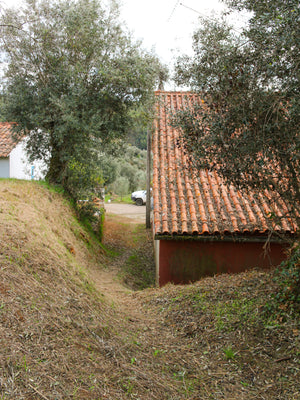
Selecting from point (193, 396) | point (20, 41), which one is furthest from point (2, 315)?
point (20, 41)

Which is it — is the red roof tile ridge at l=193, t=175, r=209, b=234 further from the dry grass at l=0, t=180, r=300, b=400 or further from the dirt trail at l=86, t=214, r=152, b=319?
the dirt trail at l=86, t=214, r=152, b=319

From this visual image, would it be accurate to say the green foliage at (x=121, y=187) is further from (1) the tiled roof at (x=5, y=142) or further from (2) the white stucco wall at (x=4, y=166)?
(2) the white stucco wall at (x=4, y=166)

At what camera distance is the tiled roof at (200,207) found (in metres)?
8.83

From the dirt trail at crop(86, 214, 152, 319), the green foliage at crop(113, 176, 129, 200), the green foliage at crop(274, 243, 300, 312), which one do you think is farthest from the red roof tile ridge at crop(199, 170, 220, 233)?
the green foliage at crop(113, 176, 129, 200)

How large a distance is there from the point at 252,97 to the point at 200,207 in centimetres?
472

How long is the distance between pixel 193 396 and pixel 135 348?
120 centimetres

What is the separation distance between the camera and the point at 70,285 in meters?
5.99

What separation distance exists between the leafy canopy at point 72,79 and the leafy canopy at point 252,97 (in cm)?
646

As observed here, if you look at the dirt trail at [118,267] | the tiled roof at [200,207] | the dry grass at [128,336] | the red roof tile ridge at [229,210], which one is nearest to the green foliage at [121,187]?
the dirt trail at [118,267]

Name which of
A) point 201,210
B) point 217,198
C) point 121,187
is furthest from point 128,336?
point 121,187

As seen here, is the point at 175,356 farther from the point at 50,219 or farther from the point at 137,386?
the point at 50,219

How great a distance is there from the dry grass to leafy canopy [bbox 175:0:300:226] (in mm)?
2054

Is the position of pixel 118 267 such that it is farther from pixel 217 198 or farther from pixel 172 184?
pixel 217 198

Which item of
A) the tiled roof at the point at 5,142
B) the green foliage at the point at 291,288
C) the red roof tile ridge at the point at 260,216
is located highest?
the tiled roof at the point at 5,142
